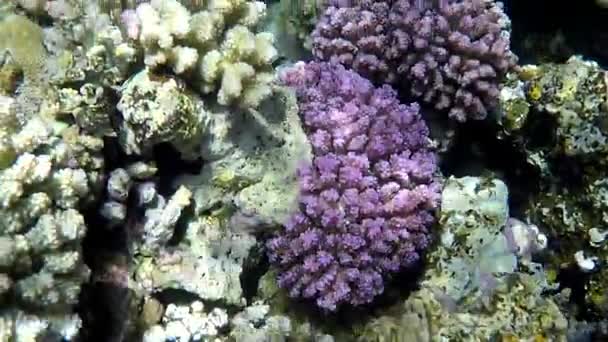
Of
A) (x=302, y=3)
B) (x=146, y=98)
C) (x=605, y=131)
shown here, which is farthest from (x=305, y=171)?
(x=605, y=131)

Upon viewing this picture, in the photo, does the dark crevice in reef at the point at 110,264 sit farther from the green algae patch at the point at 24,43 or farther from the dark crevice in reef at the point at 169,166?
the green algae patch at the point at 24,43

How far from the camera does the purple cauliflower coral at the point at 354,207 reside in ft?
8.88

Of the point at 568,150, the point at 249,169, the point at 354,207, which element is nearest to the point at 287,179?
the point at 249,169

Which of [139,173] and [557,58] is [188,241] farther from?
[557,58]

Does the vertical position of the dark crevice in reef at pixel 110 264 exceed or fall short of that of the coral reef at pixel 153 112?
it falls short

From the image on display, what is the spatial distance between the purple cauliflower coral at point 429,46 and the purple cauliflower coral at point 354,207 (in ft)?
1.30

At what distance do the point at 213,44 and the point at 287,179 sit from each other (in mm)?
633

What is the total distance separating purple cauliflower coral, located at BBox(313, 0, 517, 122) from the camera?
10.4 ft

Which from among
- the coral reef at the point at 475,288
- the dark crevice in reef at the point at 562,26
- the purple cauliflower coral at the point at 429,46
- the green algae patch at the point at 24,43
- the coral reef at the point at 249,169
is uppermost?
the dark crevice in reef at the point at 562,26

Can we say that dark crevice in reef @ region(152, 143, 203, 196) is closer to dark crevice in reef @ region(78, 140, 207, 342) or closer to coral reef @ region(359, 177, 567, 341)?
dark crevice in reef @ region(78, 140, 207, 342)

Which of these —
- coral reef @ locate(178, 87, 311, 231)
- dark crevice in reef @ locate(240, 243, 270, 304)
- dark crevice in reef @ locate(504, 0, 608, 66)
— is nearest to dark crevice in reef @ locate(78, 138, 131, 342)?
coral reef @ locate(178, 87, 311, 231)

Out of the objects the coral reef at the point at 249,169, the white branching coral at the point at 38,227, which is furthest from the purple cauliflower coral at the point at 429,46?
the white branching coral at the point at 38,227

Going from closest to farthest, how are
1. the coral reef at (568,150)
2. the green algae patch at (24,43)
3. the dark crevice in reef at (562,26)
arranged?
1. the green algae patch at (24,43)
2. the coral reef at (568,150)
3. the dark crevice in reef at (562,26)

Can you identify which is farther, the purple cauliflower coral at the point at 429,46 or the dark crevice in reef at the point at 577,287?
the dark crevice in reef at the point at 577,287
